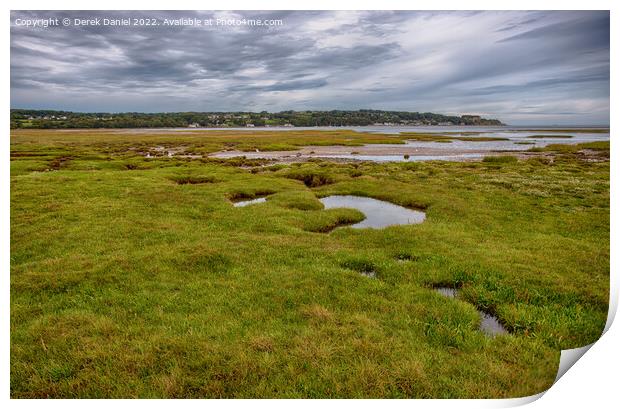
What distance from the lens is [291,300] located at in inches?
431

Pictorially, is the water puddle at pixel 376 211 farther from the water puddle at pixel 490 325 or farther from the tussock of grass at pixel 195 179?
the tussock of grass at pixel 195 179

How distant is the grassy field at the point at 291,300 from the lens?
7.81 m

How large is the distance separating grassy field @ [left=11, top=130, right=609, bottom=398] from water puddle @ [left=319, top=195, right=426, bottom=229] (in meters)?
1.18

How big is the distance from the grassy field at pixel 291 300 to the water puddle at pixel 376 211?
1176 mm

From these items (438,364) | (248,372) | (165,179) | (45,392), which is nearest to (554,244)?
(438,364)

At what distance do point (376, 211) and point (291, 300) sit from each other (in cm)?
1570

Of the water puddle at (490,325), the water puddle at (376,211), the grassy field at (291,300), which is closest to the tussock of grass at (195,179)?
the water puddle at (376,211)

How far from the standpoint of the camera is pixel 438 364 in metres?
8.05

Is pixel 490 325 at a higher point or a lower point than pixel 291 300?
lower

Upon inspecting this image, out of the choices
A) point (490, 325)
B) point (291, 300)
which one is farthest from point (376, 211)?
point (291, 300)

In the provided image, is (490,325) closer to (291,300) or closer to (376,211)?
(291,300)

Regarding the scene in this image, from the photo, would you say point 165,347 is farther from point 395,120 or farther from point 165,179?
point 395,120

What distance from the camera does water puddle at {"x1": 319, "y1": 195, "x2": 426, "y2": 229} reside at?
22.3 m

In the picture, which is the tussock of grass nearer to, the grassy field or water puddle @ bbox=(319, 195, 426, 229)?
water puddle @ bbox=(319, 195, 426, 229)
